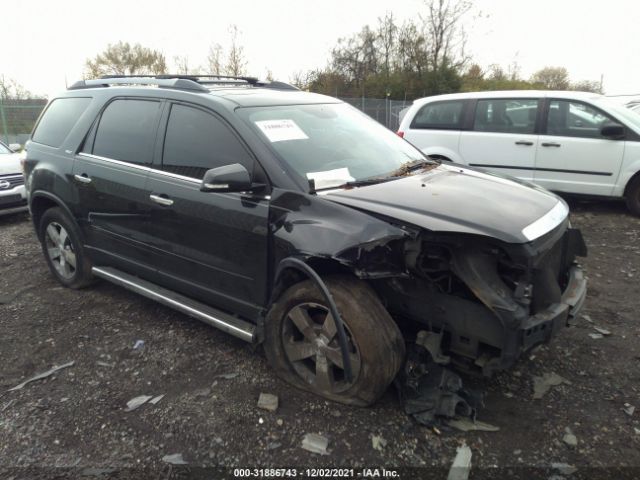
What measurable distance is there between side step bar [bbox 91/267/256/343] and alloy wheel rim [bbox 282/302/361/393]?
0.28 m

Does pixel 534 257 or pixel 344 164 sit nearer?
Answer: pixel 534 257

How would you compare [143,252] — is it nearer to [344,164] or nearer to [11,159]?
[344,164]

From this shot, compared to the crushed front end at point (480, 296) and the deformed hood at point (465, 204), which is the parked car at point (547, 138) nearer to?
the deformed hood at point (465, 204)

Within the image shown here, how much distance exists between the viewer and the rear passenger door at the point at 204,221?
3.09 metres

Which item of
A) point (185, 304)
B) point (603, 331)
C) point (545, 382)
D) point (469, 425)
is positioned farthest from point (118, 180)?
point (603, 331)

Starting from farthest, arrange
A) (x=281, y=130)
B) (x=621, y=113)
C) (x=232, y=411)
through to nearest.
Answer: (x=621, y=113), (x=281, y=130), (x=232, y=411)

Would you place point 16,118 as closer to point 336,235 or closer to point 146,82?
point 146,82

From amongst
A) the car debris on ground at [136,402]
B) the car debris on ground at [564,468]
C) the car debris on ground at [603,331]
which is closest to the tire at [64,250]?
the car debris on ground at [136,402]

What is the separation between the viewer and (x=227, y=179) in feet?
9.29

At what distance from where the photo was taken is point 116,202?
3.88 meters

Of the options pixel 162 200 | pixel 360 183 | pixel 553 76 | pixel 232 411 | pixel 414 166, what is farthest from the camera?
pixel 553 76

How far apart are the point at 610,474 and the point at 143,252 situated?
10.7ft

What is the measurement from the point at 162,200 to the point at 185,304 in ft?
2.48

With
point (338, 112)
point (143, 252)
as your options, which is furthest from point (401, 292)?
point (143, 252)
